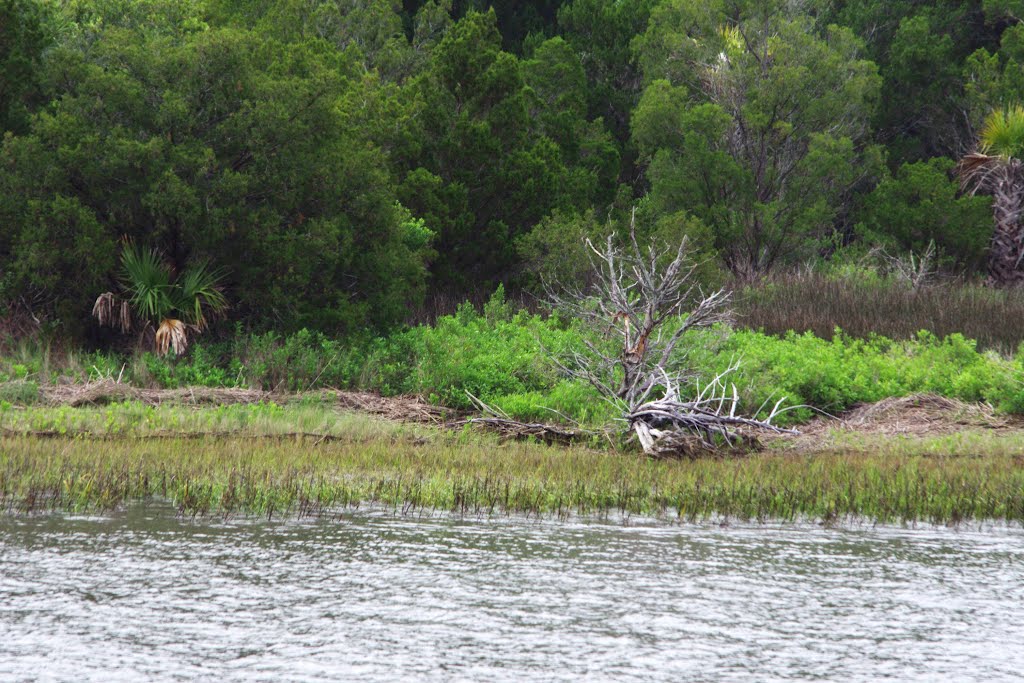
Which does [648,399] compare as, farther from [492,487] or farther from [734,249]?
[734,249]

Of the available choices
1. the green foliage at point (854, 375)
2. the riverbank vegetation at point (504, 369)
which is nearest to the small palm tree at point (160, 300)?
the riverbank vegetation at point (504, 369)

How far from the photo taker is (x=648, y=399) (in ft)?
55.3

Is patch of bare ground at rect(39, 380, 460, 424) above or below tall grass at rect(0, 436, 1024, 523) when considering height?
above

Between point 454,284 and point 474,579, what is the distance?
21.2m

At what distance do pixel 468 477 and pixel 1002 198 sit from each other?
2721 cm

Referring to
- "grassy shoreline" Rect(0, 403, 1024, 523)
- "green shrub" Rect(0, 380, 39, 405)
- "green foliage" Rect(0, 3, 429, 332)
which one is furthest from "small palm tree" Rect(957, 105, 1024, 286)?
"green shrub" Rect(0, 380, 39, 405)

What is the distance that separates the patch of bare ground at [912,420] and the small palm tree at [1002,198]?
1774 centimetres

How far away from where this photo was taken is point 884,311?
82.1 feet

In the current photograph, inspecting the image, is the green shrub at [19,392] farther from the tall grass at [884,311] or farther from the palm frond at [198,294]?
the tall grass at [884,311]

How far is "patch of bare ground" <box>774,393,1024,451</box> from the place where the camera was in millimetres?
16141

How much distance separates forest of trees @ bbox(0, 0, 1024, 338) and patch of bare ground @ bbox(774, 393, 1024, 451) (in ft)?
19.2

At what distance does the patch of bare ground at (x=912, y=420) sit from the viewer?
635 inches

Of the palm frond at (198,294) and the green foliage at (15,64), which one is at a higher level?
the green foliage at (15,64)

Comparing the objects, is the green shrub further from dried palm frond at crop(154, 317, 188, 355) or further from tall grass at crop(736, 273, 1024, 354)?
tall grass at crop(736, 273, 1024, 354)
